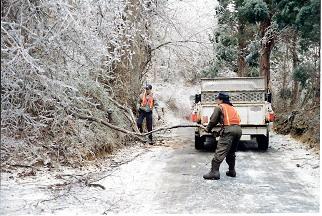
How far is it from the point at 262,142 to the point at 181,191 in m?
5.49

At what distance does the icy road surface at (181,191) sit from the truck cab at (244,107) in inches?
58.1

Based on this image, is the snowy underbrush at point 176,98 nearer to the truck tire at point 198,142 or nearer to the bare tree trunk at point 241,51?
the bare tree trunk at point 241,51

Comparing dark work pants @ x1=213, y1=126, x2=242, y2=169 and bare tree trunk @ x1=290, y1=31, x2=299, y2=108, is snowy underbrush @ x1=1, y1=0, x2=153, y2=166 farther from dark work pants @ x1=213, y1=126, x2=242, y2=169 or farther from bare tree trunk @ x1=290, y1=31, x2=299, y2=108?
bare tree trunk @ x1=290, y1=31, x2=299, y2=108

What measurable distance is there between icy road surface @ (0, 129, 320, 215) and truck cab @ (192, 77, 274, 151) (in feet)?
4.84

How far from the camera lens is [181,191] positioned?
24.7 feet

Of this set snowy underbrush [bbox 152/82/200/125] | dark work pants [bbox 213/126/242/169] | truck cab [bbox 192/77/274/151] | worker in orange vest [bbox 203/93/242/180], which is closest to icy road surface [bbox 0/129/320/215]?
worker in orange vest [bbox 203/93/242/180]

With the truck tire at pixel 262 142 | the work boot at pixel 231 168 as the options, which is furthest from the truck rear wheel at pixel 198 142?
the work boot at pixel 231 168

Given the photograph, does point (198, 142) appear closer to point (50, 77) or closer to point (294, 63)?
point (50, 77)

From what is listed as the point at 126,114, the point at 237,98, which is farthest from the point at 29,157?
the point at 237,98

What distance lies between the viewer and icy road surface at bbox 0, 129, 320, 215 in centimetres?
649

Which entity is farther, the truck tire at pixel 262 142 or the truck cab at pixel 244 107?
the truck tire at pixel 262 142

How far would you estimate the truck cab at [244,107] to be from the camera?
1203cm

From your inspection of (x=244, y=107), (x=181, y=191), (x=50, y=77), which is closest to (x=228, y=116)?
(x=181, y=191)

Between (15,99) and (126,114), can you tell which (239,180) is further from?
(126,114)
